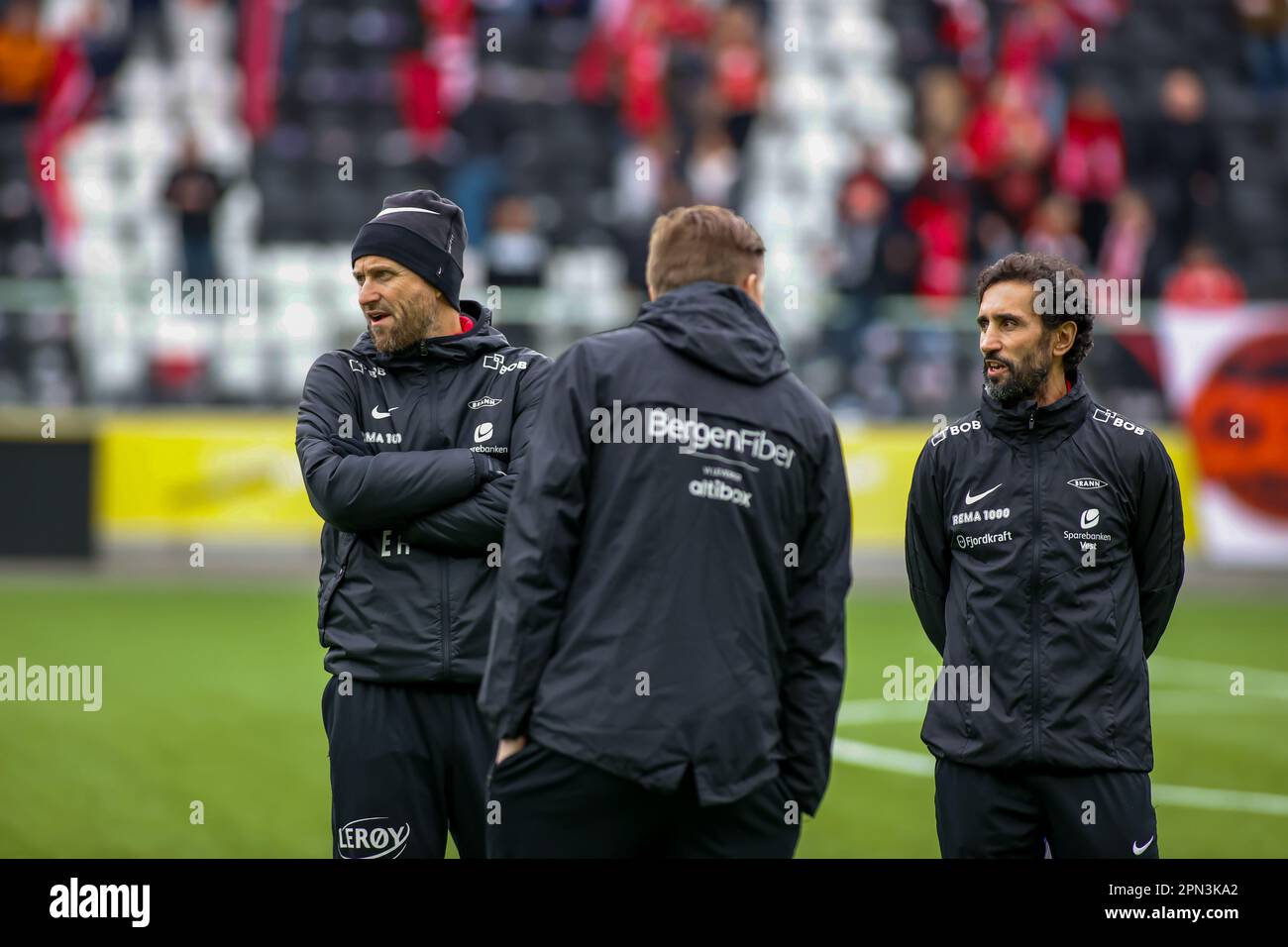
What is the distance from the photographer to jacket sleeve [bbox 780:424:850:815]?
15.0 feet

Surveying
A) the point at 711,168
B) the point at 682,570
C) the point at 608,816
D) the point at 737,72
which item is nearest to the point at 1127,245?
the point at 711,168

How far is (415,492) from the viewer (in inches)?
215

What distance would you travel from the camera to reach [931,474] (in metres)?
5.82

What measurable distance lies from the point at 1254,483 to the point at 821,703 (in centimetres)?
1521

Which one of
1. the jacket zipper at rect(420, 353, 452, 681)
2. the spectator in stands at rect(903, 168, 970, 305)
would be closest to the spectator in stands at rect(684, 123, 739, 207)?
the spectator in stands at rect(903, 168, 970, 305)

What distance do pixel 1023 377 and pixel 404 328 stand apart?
2074 millimetres

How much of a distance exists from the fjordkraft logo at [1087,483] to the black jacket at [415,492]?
5.94ft

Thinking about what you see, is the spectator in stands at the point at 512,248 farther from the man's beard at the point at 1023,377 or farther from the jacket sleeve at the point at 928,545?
the man's beard at the point at 1023,377

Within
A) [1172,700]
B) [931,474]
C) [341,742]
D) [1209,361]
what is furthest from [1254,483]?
[341,742]

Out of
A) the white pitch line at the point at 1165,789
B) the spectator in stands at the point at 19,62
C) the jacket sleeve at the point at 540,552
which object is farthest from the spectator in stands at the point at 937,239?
the jacket sleeve at the point at 540,552

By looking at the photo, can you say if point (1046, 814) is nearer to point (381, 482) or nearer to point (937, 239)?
point (381, 482)

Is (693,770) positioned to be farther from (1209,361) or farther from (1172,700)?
(1209,361)

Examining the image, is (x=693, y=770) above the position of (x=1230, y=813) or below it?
above

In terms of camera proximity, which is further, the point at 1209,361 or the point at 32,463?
the point at 1209,361
